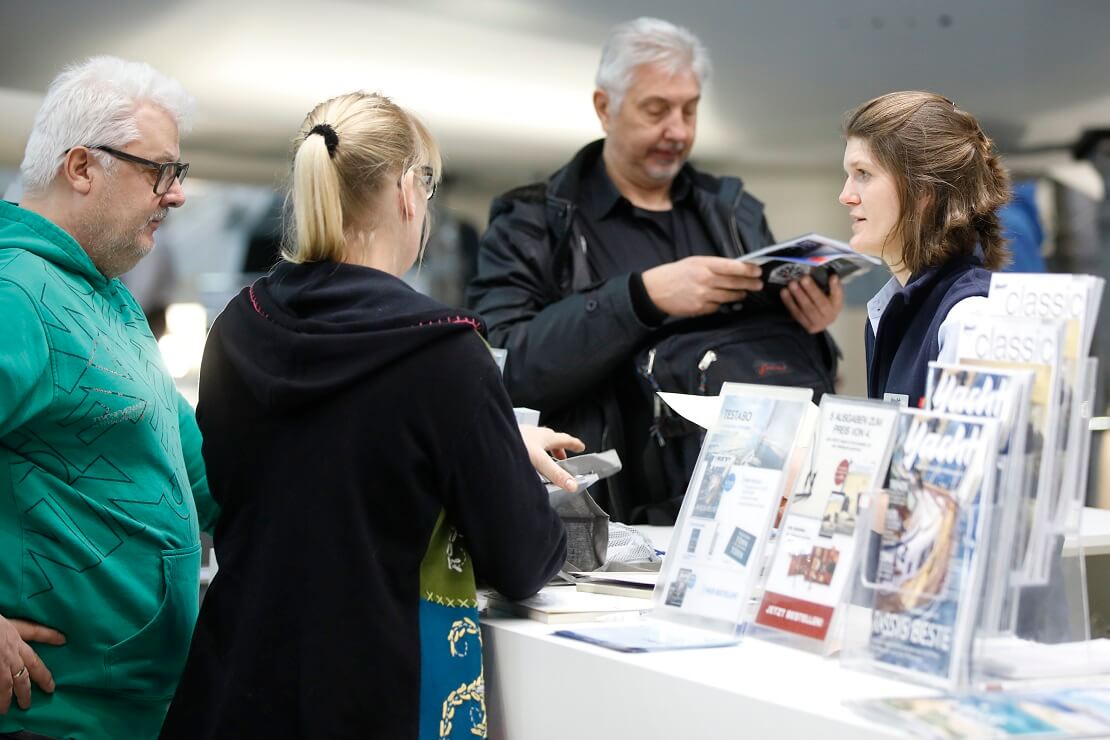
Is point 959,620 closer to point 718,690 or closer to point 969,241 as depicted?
point 718,690

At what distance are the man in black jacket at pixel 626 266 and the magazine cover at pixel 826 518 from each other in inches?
46.0

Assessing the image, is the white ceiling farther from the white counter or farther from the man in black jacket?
the white counter

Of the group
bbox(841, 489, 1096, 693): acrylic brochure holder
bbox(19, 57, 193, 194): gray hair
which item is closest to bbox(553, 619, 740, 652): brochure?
bbox(841, 489, 1096, 693): acrylic brochure holder

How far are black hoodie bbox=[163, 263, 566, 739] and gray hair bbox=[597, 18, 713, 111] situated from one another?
1543 millimetres

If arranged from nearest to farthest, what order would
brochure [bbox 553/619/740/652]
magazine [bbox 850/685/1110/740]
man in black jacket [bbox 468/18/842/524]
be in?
magazine [bbox 850/685/1110/740], brochure [bbox 553/619/740/652], man in black jacket [bbox 468/18/842/524]

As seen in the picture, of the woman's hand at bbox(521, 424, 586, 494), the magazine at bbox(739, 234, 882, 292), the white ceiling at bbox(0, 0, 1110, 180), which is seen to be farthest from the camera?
the white ceiling at bbox(0, 0, 1110, 180)

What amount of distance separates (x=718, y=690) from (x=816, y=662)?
14 centimetres

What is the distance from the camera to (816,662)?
4.06 ft

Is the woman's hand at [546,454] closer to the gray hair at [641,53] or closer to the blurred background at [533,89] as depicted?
the gray hair at [641,53]

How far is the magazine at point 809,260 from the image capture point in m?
2.32

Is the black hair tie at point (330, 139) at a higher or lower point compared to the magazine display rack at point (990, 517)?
higher

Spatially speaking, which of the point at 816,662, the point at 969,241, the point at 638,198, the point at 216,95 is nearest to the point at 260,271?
the point at 216,95

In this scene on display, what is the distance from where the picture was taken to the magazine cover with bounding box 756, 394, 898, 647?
122 cm

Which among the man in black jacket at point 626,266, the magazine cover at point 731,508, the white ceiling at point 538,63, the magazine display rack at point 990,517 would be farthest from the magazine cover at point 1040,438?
the white ceiling at point 538,63
